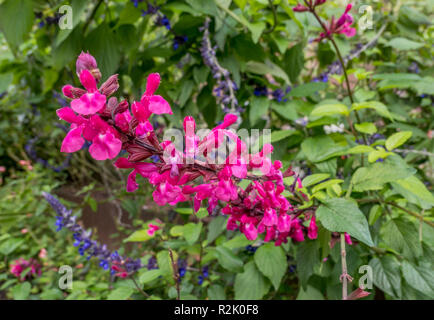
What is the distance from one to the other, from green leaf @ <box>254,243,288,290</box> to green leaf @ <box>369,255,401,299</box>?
17 cm

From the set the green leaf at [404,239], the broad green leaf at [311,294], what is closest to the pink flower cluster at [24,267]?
the broad green leaf at [311,294]

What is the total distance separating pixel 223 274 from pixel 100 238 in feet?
3.55

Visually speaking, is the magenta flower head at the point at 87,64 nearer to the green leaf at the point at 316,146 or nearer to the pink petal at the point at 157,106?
the pink petal at the point at 157,106

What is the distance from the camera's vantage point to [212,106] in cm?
88

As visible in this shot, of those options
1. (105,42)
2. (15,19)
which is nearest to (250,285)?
(105,42)

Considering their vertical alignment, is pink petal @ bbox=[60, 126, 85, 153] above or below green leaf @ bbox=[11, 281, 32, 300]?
above

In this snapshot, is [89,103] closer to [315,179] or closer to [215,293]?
[315,179]

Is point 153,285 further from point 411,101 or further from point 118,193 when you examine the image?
point 411,101

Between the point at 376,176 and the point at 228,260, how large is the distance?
37 cm

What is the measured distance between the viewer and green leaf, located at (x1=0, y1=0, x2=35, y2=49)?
0.64 metres

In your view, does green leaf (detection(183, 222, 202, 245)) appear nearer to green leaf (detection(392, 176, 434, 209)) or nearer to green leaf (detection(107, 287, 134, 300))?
green leaf (detection(107, 287, 134, 300))

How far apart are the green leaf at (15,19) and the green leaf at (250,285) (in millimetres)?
730

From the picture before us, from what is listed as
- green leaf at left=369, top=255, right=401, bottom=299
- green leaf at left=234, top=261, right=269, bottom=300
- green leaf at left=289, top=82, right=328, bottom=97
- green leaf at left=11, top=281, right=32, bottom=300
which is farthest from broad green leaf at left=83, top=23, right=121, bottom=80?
green leaf at left=11, top=281, right=32, bottom=300
